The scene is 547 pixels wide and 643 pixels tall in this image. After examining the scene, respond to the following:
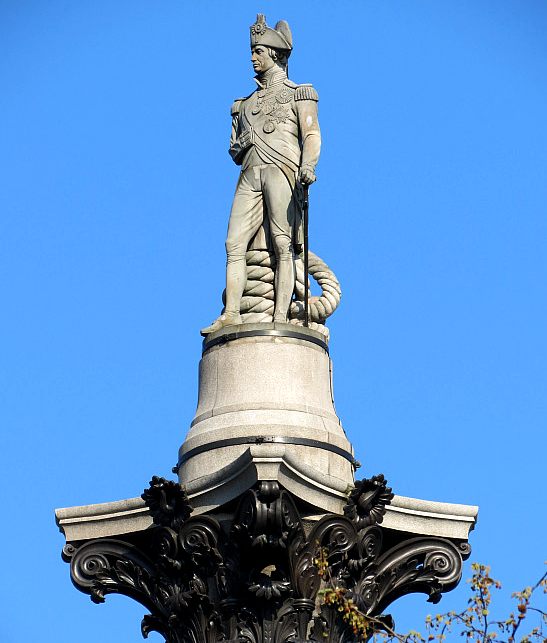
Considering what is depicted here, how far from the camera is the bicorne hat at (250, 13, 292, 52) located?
37.5 m

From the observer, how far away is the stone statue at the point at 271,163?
36.2m

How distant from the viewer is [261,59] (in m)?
37.5

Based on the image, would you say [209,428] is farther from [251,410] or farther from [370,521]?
[370,521]

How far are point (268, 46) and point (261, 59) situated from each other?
0.25 meters

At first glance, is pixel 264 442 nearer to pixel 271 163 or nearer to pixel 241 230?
pixel 241 230

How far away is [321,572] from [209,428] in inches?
176

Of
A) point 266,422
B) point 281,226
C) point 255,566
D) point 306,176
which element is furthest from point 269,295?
point 255,566

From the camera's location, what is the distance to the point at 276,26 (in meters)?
37.8

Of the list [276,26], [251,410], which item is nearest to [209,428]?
[251,410]

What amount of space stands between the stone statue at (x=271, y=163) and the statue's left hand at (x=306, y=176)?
16 millimetres

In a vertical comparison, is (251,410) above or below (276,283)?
below

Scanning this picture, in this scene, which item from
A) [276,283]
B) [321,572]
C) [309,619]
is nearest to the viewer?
[321,572]

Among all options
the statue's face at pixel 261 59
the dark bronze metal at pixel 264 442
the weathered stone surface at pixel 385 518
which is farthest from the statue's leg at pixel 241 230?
the weathered stone surface at pixel 385 518

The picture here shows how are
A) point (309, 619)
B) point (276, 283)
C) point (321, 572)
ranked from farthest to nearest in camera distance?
point (276, 283)
point (309, 619)
point (321, 572)
